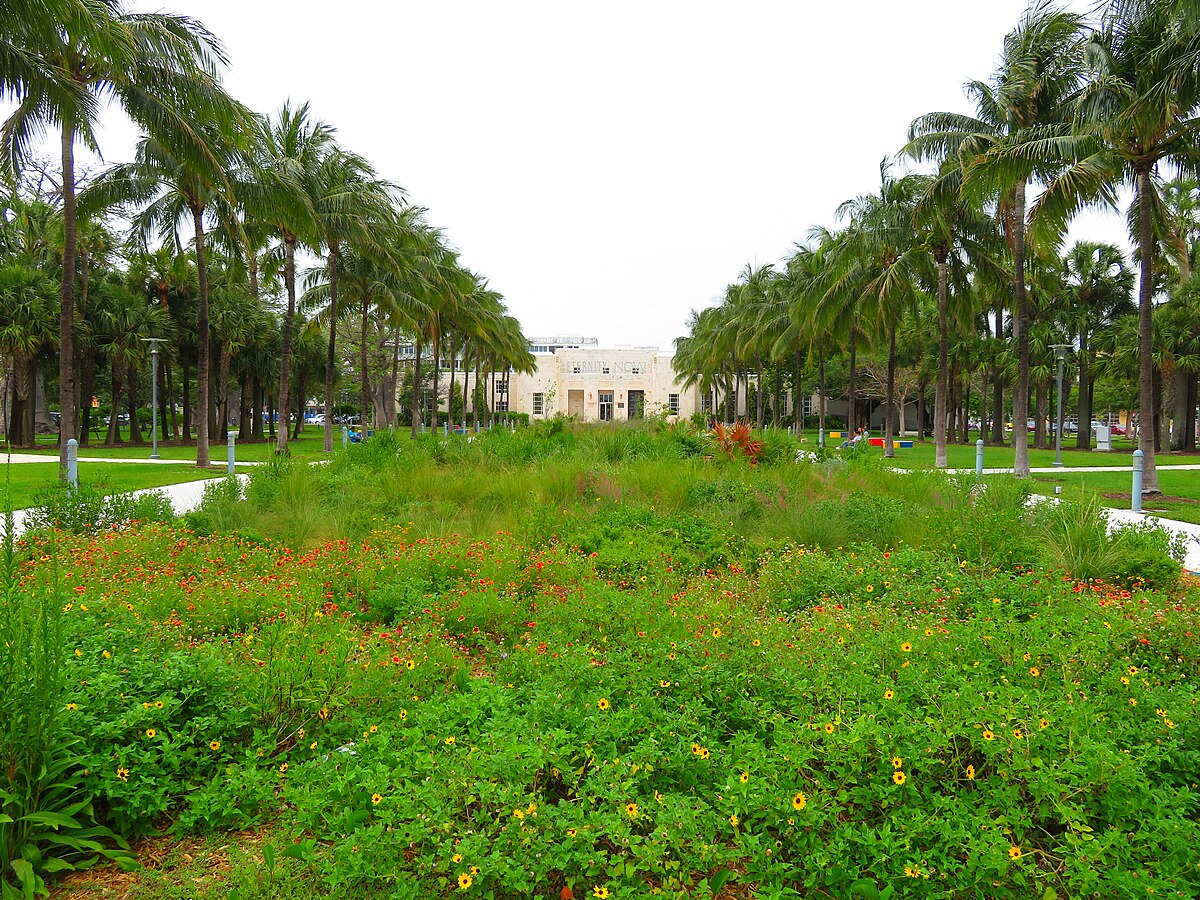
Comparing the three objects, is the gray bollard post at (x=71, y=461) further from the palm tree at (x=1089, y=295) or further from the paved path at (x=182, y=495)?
the palm tree at (x=1089, y=295)

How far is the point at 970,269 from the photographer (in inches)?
1036

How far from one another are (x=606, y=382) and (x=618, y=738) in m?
80.0

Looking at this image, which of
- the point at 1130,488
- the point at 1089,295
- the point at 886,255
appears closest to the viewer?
the point at 1130,488

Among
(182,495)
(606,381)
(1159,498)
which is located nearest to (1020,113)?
(1159,498)

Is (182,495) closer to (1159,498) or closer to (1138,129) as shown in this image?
(1159,498)

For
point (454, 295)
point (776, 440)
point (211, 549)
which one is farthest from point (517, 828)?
point (454, 295)

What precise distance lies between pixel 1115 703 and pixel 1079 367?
3914cm

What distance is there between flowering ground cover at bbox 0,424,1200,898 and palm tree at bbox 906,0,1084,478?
15190mm

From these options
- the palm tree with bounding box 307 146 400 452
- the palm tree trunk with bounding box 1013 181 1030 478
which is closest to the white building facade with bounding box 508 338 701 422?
the palm tree with bounding box 307 146 400 452

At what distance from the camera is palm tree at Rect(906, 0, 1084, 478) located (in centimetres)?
1750

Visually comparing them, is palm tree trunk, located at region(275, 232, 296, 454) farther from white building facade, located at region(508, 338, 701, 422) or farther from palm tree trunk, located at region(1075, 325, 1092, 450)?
white building facade, located at region(508, 338, 701, 422)

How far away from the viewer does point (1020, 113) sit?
18.7 meters

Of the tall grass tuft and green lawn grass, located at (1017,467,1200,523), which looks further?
green lawn grass, located at (1017,467,1200,523)

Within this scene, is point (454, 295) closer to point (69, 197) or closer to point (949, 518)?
point (69, 197)
